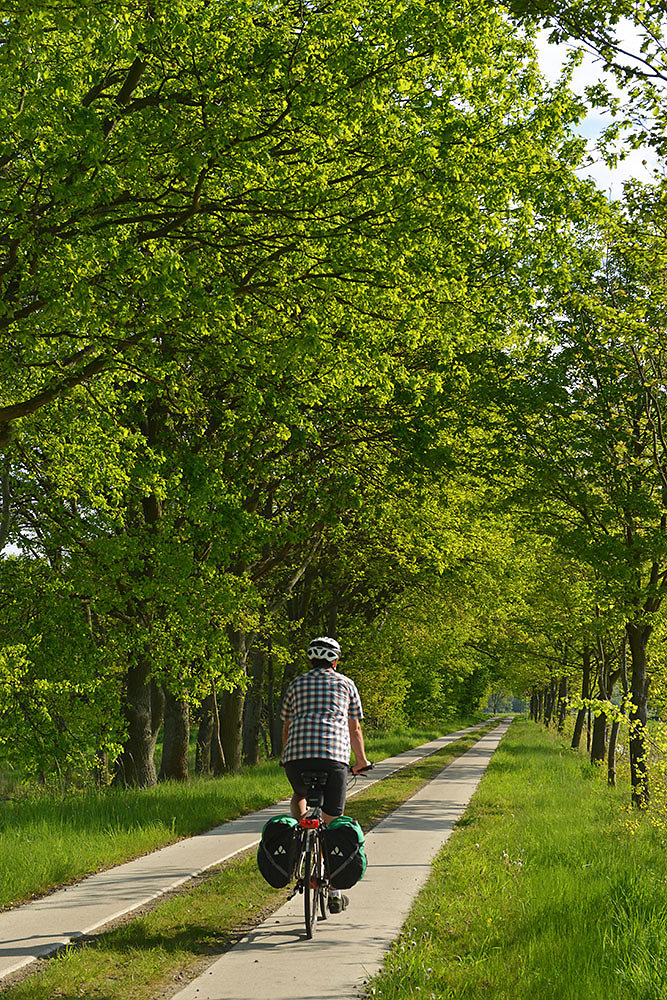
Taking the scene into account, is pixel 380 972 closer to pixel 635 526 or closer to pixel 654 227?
pixel 654 227

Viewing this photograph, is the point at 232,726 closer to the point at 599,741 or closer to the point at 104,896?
the point at 599,741

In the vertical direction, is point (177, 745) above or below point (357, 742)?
below

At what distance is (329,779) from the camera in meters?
6.68

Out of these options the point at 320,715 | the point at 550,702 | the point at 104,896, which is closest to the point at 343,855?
the point at 320,715

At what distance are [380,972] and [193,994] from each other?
3.70 ft

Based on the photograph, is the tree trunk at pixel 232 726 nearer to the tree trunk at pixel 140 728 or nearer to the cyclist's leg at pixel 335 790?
the tree trunk at pixel 140 728

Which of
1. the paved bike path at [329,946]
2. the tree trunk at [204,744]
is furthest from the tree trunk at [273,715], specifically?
the paved bike path at [329,946]

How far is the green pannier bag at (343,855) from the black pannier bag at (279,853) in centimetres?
25

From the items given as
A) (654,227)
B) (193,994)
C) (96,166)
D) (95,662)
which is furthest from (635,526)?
(193,994)

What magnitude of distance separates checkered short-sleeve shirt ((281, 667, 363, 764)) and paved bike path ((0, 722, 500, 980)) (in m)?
2.00

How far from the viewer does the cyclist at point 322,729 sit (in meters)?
6.58

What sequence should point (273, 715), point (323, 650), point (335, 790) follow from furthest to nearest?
point (273, 715)
point (323, 650)
point (335, 790)

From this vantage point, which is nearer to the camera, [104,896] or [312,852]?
[312,852]

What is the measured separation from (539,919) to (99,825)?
6017 mm
